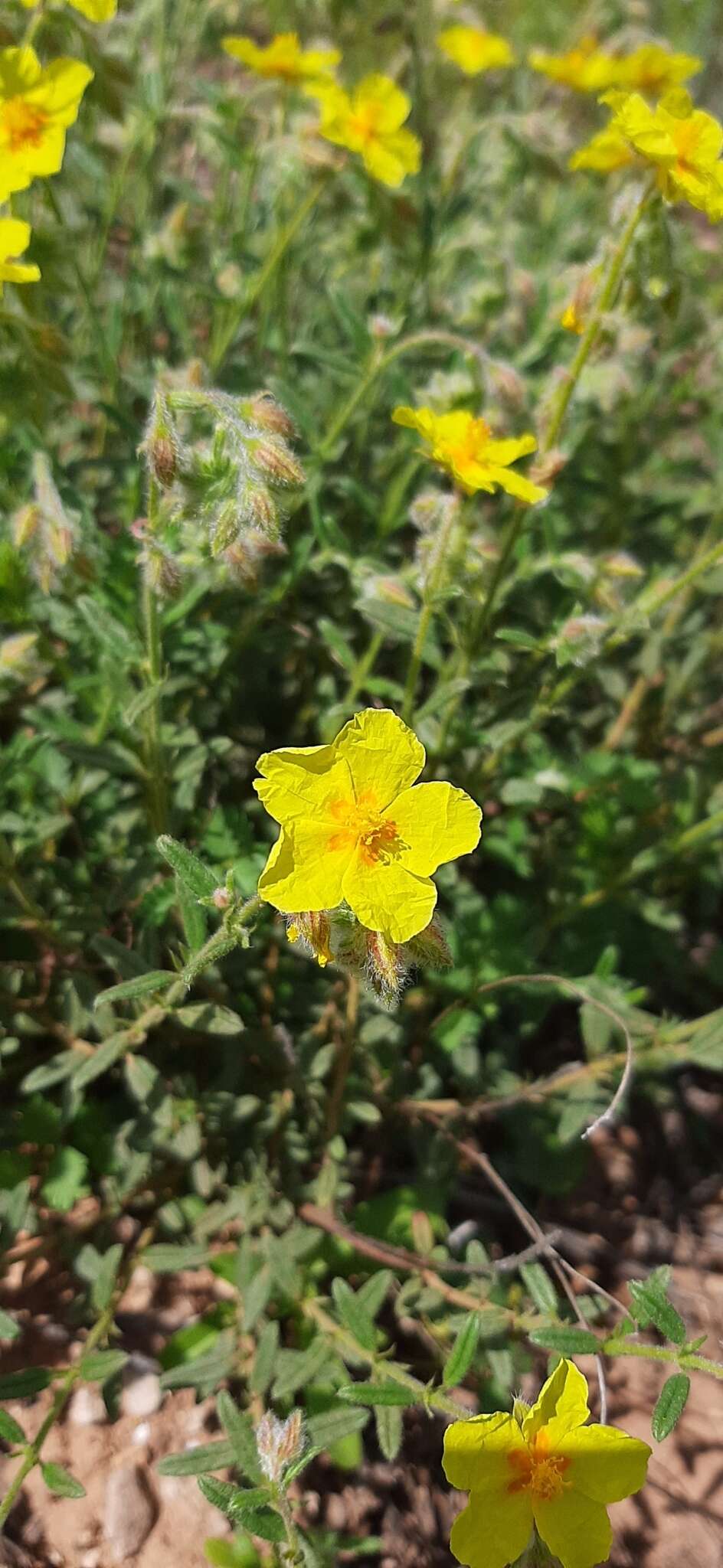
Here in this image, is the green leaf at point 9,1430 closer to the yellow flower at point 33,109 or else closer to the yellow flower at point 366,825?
the yellow flower at point 366,825

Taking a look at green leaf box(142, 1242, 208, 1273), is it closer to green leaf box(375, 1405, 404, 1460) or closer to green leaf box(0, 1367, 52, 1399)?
green leaf box(0, 1367, 52, 1399)

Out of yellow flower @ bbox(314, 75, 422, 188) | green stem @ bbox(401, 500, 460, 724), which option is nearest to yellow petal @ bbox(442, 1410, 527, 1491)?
green stem @ bbox(401, 500, 460, 724)

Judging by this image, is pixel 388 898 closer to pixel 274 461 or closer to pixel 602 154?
pixel 274 461

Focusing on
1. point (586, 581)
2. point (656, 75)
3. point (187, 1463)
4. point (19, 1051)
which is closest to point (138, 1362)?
point (187, 1463)

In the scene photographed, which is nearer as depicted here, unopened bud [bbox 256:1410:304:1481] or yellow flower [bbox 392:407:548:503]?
unopened bud [bbox 256:1410:304:1481]

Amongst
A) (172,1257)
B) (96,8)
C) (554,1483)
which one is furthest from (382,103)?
(554,1483)

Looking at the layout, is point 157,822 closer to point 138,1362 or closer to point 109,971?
point 109,971
